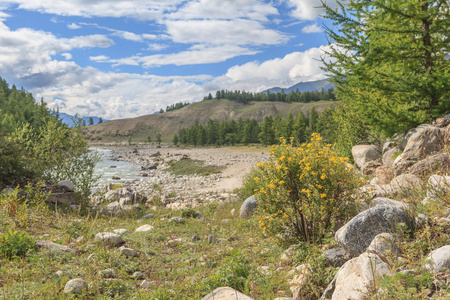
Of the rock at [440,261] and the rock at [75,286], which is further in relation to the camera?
the rock at [75,286]

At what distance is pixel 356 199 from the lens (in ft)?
17.2

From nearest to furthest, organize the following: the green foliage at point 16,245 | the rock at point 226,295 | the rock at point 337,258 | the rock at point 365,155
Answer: the rock at point 226,295
the rock at point 337,258
the green foliage at point 16,245
the rock at point 365,155

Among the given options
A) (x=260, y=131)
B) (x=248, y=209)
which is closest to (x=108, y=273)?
(x=248, y=209)

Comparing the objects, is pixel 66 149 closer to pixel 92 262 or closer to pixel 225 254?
pixel 92 262

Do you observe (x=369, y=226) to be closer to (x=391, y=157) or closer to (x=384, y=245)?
(x=384, y=245)

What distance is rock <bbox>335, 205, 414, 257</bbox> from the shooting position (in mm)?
3900

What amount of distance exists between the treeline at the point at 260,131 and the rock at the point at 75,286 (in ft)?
186

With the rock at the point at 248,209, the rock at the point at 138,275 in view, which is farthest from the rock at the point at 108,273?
the rock at the point at 248,209

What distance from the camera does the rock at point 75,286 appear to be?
3.78 m

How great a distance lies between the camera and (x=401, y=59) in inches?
373

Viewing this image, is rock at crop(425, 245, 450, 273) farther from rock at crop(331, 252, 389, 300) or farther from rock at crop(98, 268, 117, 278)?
rock at crop(98, 268, 117, 278)

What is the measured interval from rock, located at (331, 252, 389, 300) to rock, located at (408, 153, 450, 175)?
4.07 meters

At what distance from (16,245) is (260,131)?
80.3 metres

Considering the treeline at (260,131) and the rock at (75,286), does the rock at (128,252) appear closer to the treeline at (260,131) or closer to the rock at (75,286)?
the rock at (75,286)
